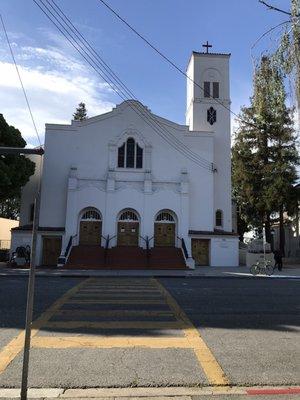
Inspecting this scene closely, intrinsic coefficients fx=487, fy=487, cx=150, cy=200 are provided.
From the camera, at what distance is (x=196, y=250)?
36062 millimetres

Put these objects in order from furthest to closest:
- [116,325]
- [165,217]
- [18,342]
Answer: [165,217] → [116,325] → [18,342]

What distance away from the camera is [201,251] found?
36.1 m

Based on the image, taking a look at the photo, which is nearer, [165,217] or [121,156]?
[165,217]

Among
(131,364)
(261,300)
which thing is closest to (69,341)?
(131,364)

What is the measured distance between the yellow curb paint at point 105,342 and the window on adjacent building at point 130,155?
92.9ft

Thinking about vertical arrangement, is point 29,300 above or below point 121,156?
below

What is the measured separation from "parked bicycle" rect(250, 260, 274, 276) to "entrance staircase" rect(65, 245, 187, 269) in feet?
18.6

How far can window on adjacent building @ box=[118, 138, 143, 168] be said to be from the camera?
36.5 metres

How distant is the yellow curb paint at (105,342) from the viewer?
26.0 ft

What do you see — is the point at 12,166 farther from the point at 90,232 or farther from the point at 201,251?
the point at 201,251

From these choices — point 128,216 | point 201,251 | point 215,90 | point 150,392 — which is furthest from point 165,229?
point 150,392

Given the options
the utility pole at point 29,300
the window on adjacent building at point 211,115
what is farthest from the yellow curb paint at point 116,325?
the window on adjacent building at point 211,115

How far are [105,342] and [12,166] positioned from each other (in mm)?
25013

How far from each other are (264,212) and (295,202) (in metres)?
2.90
